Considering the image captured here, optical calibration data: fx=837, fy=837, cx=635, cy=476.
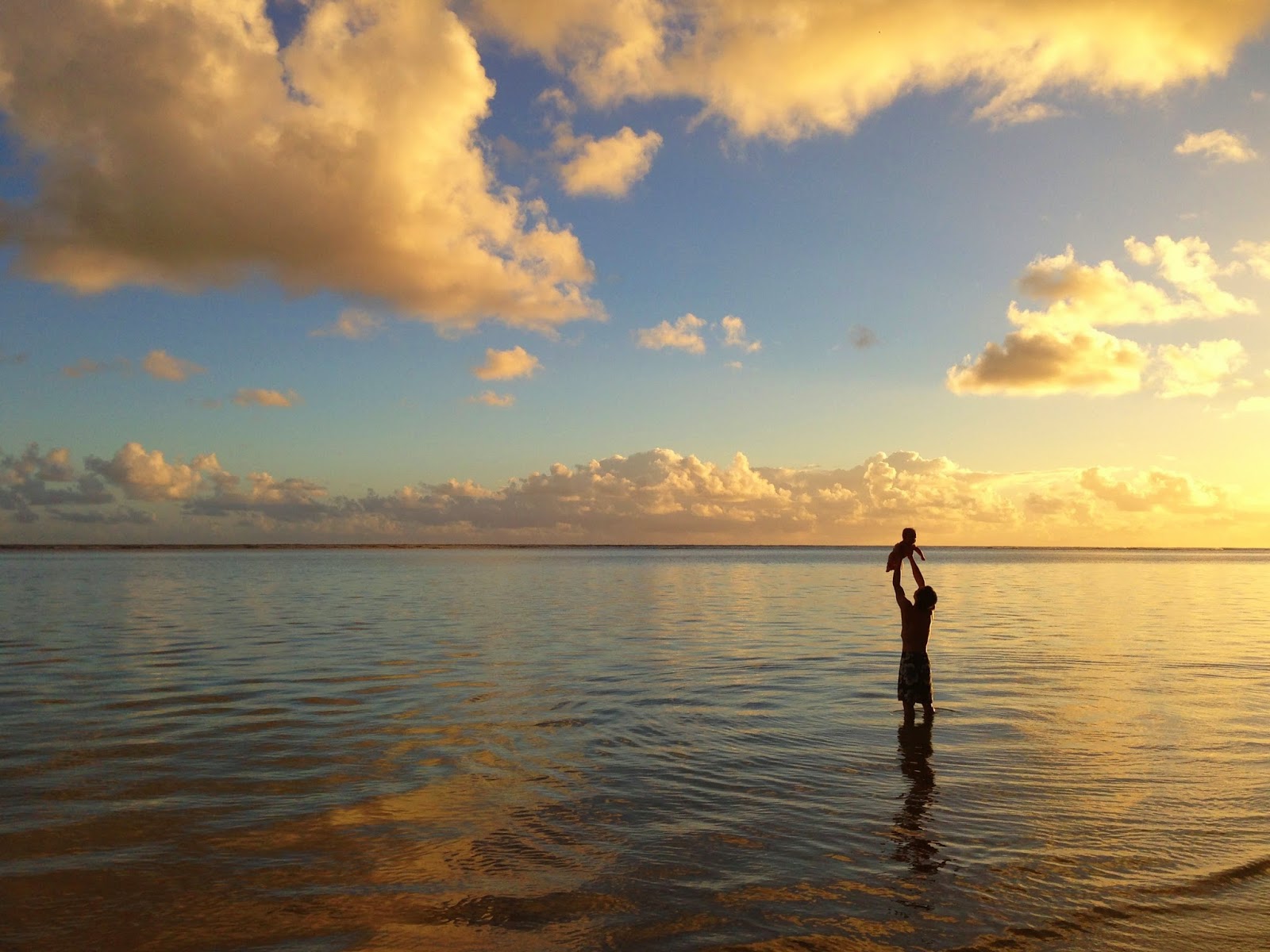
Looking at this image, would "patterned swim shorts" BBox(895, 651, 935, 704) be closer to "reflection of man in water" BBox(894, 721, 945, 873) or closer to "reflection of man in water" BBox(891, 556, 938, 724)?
"reflection of man in water" BBox(891, 556, 938, 724)

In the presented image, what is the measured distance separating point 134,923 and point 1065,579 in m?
97.6

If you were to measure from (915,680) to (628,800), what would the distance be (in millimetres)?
8183

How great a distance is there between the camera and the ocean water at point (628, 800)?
851 cm

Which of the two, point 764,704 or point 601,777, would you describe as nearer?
Result: point 601,777

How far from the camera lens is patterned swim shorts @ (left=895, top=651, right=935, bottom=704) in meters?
17.9

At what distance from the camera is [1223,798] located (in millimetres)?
12758

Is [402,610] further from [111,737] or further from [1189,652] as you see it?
[1189,652]

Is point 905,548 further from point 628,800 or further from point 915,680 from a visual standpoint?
point 628,800

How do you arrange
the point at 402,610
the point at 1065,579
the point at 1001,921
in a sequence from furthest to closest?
the point at 1065,579 → the point at 402,610 → the point at 1001,921

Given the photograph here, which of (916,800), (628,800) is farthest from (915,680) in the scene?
(628,800)

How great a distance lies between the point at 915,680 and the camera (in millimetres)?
17953

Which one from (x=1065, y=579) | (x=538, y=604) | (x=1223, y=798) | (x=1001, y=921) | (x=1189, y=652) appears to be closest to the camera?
(x=1001, y=921)

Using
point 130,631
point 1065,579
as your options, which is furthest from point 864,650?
point 1065,579

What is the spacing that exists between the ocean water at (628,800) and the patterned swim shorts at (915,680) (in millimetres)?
823
